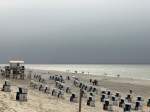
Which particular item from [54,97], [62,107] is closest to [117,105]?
[54,97]

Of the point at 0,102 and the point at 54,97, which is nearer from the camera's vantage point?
the point at 0,102

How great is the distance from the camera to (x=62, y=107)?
2638 centimetres

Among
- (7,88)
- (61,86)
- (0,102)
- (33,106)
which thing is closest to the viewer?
(0,102)

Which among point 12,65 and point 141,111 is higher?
point 12,65

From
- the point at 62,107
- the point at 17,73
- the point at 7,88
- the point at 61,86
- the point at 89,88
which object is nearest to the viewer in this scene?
the point at 62,107

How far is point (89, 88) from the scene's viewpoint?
4484 centimetres

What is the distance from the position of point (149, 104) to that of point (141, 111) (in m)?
4.37

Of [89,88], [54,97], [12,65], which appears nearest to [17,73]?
[12,65]

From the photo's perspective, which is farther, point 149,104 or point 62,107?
point 149,104

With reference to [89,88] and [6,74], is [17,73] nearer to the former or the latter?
[6,74]

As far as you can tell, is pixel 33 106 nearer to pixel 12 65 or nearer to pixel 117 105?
pixel 117 105

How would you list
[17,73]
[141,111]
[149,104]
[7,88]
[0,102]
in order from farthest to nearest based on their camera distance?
[17,73] < [149,104] < [141,111] < [7,88] < [0,102]

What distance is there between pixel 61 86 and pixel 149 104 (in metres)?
9.87

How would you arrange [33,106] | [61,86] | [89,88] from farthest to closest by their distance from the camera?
[89,88], [61,86], [33,106]
